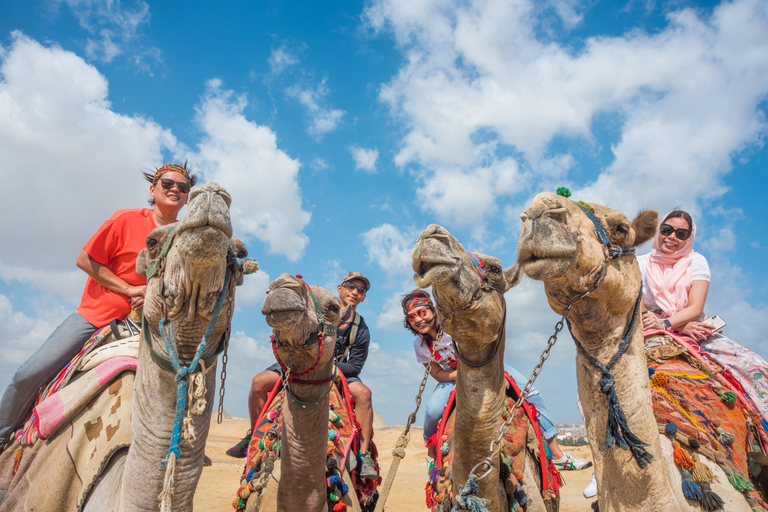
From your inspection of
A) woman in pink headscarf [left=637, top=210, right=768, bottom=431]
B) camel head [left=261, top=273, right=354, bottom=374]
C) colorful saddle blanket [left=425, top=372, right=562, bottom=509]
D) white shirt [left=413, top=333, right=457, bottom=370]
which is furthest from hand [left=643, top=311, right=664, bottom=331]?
camel head [left=261, top=273, right=354, bottom=374]

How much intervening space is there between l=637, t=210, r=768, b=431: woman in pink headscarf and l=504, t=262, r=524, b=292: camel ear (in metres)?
1.97

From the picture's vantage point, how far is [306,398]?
12.3 feet

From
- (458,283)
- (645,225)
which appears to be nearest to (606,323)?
(645,225)

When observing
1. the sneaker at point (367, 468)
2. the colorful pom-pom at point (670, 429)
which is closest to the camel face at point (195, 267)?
the sneaker at point (367, 468)

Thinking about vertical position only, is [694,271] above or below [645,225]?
above

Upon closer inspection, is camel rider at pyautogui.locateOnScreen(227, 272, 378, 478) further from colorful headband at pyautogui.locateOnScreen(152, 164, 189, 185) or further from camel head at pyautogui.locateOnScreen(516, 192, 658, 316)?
camel head at pyautogui.locateOnScreen(516, 192, 658, 316)

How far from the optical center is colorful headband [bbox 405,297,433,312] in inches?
199

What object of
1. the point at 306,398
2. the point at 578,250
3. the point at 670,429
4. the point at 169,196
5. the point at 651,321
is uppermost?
the point at 169,196

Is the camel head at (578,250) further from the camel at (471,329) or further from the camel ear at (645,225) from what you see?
the camel at (471,329)

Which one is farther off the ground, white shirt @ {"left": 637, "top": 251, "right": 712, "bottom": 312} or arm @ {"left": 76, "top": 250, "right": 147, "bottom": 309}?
white shirt @ {"left": 637, "top": 251, "right": 712, "bottom": 312}

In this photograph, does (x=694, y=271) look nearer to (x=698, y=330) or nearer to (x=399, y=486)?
(x=698, y=330)

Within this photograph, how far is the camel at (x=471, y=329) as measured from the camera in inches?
104

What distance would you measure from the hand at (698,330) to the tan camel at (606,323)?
5.22 feet

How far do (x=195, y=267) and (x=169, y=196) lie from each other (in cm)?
234
